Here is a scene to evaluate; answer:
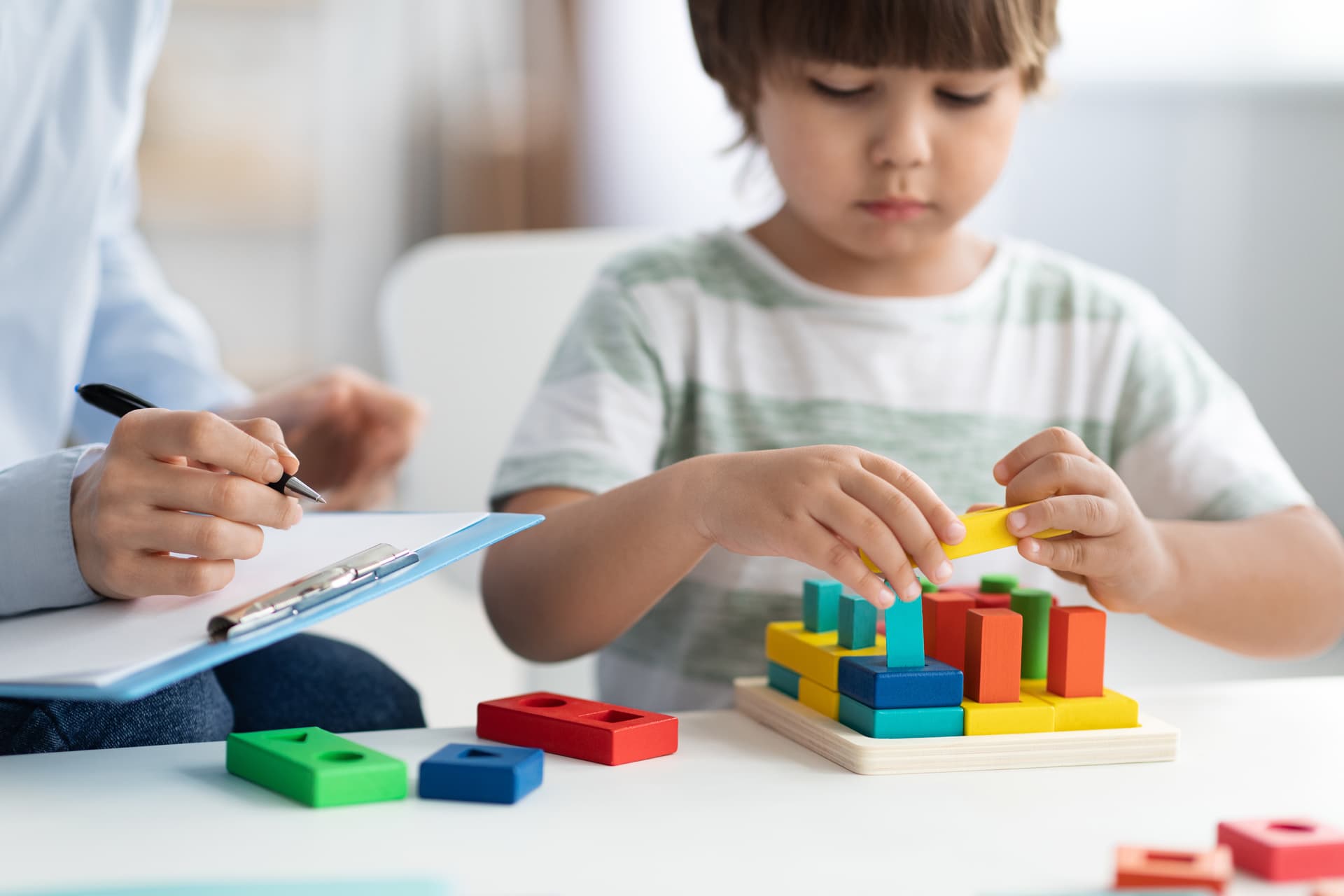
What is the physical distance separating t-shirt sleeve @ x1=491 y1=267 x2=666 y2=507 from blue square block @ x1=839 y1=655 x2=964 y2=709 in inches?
11.9

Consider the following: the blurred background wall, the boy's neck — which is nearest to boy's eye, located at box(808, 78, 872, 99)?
the boy's neck

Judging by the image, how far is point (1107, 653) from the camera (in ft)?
1.69

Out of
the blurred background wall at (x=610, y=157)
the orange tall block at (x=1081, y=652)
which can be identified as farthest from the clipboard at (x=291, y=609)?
the blurred background wall at (x=610, y=157)

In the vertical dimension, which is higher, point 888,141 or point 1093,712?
point 888,141

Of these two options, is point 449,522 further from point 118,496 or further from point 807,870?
point 807,870

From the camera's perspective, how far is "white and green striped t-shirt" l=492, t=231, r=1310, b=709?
827 mm

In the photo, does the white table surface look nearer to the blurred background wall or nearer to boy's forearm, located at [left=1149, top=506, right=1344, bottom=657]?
boy's forearm, located at [left=1149, top=506, right=1344, bottom=657]

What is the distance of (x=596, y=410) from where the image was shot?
79 centimetres

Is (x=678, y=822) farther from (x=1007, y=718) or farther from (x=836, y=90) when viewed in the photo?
(x=836, y=90)

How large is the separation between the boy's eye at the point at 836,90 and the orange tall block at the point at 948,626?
0.36 metres

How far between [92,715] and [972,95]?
0.58 m

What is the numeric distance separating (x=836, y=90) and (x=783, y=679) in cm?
38

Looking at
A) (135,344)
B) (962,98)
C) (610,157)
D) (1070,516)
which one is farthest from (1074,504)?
(610,157)

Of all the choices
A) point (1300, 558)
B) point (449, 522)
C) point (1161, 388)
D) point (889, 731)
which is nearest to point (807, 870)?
point (889, 731)
